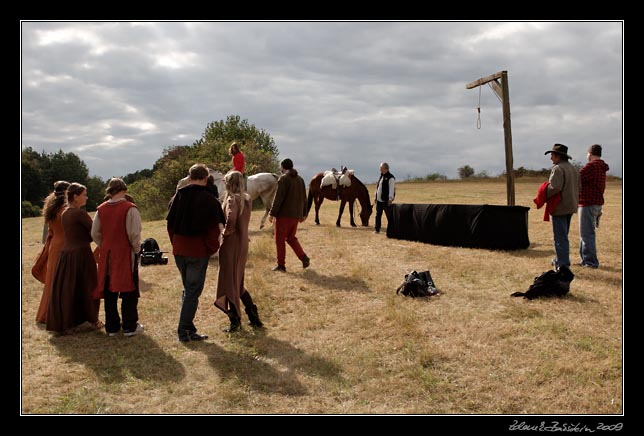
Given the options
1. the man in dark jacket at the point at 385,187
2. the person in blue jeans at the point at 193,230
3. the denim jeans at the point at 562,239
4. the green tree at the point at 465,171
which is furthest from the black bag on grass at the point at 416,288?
the green tree at the point at 465,171

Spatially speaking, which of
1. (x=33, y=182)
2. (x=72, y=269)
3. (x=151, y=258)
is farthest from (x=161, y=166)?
(x=72, y=269)

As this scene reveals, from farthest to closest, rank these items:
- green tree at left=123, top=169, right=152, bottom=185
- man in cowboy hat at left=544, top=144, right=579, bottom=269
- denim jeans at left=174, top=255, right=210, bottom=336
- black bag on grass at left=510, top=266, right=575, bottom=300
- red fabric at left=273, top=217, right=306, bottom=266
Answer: green tree at left=123, top=169, right=152, bottom=185 → red fabric at left=273, top=217, right=306, bottom=266 → man in cowboy hat at left=544, top=144, right=579, bottom=269 → black bag on grass at left=510, top=266, right=575, bottom=300 → denim jeans at left=174, top=255, right=210, bottom=336

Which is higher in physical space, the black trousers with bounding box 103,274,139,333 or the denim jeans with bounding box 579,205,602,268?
the denim jeans with bounding box 579,205,602,268

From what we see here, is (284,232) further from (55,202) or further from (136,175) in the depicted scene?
(136,175)

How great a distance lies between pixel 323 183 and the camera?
17.8m

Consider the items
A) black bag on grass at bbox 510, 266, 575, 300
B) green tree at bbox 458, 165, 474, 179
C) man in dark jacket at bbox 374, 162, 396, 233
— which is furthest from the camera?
green tree at bbox 458, 165, 474, 179

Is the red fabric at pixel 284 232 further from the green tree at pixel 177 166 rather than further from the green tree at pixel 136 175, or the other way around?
the green tree at pixel 136 175

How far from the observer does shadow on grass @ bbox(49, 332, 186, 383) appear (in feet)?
17.8

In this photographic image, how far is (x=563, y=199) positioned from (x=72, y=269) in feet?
26.2

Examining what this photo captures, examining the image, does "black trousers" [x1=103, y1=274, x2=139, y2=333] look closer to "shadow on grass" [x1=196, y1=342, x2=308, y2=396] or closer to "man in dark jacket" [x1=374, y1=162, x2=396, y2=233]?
"shadow on grass" [x1=196, y1=342, x2=308, y2=396]

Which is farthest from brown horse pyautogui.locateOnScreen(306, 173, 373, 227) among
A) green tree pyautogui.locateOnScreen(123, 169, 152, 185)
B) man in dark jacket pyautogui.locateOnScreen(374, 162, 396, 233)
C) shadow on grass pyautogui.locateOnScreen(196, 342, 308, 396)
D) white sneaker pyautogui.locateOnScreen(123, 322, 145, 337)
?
green tree pyautogui.locateOnScreen(123, 169, 152, 185)

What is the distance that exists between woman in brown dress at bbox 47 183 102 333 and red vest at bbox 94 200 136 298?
0.45 metres

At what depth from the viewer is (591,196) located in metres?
9.52

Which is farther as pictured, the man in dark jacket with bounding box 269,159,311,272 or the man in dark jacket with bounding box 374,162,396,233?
the man in dark jacket with bounding box 374,162,396,233
